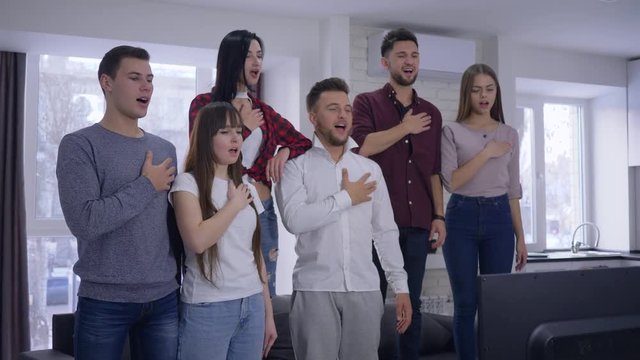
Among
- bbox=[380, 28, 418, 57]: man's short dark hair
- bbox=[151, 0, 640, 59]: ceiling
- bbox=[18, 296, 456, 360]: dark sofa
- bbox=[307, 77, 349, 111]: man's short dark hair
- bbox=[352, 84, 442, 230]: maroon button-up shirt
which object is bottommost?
bbox=[18, 296, 456, 360]: dark sofa

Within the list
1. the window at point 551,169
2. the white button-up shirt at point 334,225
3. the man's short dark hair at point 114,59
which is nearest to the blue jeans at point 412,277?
the white button-up shirt at point 334,225

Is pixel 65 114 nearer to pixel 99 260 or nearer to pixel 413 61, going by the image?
pixel 413 61

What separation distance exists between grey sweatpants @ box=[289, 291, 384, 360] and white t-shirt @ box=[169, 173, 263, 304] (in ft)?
0.67

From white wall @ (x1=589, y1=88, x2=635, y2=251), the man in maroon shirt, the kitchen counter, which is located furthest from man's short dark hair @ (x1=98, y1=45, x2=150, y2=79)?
white wall @ (x1=589, y1=88, x2=635, y2=251)

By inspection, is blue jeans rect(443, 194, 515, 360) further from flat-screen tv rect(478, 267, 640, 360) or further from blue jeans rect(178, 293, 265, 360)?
flat-screen tv rect(478, 267, 640, 360)

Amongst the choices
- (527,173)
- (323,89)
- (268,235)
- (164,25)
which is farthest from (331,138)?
(527,173)

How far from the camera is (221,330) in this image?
182 cm

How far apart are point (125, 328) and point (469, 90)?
164cm

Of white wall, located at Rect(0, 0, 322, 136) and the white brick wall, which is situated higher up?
white wall, located at Rect(0, 0, 322, 136)

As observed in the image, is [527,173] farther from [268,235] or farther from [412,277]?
[268,235]

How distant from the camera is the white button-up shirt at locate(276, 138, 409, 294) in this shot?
2.10m

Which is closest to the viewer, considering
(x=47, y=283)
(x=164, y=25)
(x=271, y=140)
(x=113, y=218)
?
(x=113, y=218)

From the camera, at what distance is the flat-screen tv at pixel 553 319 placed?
87 centimetres

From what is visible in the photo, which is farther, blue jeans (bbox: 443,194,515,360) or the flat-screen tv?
blue jeans (bbox: 443,194,515,360)
